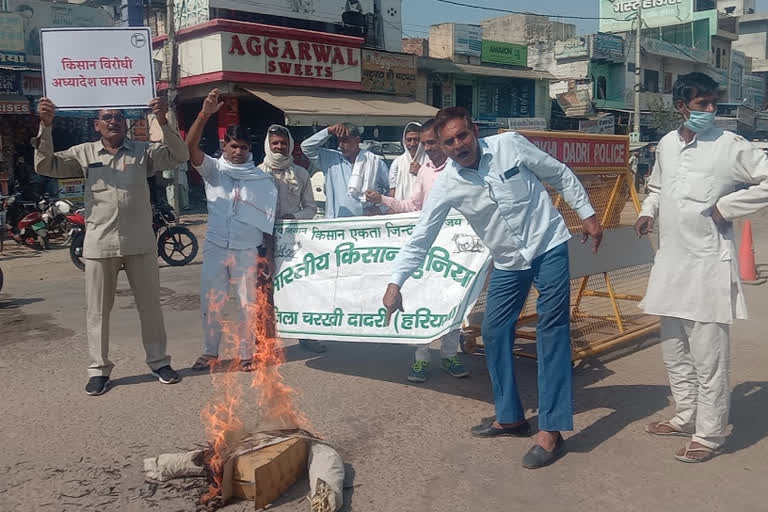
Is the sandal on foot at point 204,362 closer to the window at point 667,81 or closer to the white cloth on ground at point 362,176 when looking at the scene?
the white cloth on ground at point 362,176

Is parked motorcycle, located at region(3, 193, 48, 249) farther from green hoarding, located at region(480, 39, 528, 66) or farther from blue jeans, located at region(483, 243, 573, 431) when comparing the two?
green hoarding, located at region(480, 39, 528, 66)

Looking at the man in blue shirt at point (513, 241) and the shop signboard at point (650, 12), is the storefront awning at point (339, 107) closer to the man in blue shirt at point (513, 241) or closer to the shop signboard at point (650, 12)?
the man in blue shirt at point (513, 241)

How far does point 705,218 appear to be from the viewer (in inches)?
151

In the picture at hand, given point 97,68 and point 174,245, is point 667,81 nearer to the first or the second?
point 174,245

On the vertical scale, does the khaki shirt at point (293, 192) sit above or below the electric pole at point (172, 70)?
below

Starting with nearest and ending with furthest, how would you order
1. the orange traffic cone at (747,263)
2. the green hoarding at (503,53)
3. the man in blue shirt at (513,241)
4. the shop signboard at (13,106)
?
the man in blue shirt at (513,241)
the orange traffic cone at (747,263)
the shop signboard at (13,106)
the green hoarding at (503,53)

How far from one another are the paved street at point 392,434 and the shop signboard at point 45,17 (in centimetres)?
1452

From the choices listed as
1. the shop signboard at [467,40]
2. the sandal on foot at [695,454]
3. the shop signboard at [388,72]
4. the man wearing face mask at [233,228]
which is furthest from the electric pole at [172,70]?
the shop signboard at [467,40]

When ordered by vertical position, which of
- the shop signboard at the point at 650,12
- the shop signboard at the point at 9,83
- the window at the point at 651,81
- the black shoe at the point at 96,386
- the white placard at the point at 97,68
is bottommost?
the black shoe at the point at 96,386

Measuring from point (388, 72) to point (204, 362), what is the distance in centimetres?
2263

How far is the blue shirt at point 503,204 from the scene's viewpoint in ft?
12.8

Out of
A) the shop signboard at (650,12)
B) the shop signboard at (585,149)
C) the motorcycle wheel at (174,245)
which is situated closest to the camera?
the shop signboard at (585,149)

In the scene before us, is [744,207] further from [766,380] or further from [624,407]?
[766,380]

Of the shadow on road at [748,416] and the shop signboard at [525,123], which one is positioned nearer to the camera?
the shadow on road at [748,416]
